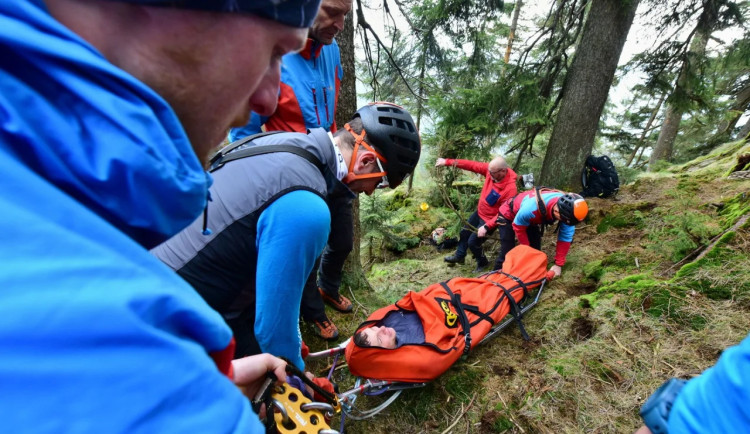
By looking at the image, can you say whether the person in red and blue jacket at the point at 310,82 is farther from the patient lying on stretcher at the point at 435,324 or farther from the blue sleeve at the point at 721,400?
the blue sleeve at the point at 721,400

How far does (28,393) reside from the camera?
0.30m

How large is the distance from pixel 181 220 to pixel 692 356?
405cm

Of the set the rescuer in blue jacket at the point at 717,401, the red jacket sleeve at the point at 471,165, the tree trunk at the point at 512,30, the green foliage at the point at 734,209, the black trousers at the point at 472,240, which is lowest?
the black trousers at the point at 472,240

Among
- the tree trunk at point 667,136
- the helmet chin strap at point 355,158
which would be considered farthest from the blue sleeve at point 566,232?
the tree trunk at point 667,136

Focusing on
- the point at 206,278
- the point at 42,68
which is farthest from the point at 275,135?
the point at 42,68

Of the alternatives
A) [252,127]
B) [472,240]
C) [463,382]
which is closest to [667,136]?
[472,240]

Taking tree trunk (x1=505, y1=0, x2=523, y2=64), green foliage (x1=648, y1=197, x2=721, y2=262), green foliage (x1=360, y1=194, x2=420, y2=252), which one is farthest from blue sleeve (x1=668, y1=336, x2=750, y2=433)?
tree trunk (x1=505, y1=0, x2=523, y2=64)

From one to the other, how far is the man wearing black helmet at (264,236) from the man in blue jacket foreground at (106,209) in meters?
0.97

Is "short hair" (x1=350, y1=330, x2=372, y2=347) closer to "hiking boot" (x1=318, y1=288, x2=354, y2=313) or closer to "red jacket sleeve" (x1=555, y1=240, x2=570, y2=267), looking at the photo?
"hiking boot" (x1=318, y1=288, x2=354, y2=313)

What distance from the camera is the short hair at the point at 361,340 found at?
3.11 metres

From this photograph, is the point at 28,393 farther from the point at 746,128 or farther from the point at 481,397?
the point at 746,128

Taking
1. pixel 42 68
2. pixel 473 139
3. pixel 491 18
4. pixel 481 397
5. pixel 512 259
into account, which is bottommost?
pixel 481 397

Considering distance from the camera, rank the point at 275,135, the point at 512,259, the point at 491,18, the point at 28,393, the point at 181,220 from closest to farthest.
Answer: the point at 28,393 < the point at 181,220 < the point at 275,135 < the point at 512,259 < the point at 491,18

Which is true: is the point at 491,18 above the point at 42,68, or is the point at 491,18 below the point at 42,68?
above
